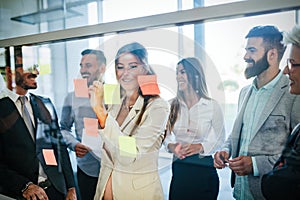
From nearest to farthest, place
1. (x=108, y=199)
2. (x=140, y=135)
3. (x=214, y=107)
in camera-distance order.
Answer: (x=214, y=107) → (x=140, y=135) → (x=108, y=199)

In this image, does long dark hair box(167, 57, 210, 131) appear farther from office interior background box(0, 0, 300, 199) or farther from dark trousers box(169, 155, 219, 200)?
dark trousers box(169, 155, 219, 200)

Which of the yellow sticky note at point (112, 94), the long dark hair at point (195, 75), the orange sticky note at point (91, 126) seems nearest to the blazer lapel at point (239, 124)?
the long dark hair at point (195, 75)

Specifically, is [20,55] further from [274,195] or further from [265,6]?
[274,195]

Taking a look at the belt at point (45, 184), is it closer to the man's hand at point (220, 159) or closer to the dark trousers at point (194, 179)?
the dark trousers at point (194, 179)

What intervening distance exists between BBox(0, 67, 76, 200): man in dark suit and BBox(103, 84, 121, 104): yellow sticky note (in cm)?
40

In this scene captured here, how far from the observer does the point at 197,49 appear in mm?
1022

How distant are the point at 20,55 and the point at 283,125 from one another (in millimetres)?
1428

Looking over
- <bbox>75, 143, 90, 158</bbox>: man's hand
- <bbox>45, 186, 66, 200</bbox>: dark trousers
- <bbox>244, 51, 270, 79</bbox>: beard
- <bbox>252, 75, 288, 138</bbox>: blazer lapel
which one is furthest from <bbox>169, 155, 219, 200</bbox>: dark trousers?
<bbox>45, 186, 66, 200</bbox>: dark trousers

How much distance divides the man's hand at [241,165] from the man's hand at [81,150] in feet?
2.29

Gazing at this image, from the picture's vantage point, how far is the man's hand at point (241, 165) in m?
0.97

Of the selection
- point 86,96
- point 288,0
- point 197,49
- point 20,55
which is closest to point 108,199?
point 86,96

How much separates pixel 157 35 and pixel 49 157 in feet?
3.09

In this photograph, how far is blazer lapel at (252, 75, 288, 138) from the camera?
91 cm

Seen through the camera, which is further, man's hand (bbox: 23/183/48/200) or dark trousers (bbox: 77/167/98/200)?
man's hand (bbox: 23/183/48/200)
